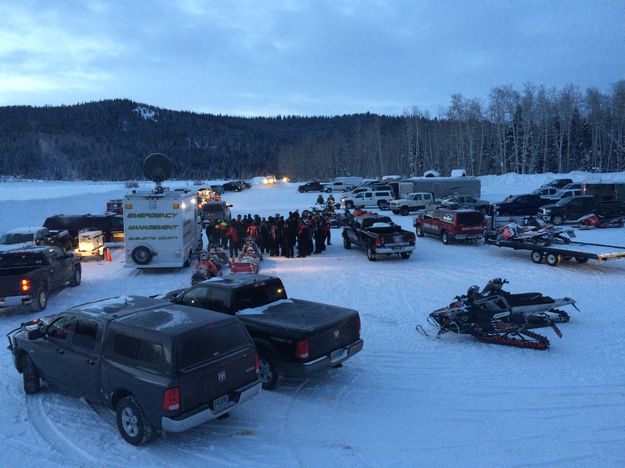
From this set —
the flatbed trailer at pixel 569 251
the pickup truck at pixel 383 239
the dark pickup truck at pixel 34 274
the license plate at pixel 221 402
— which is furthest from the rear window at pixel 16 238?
the flatbed trailer at pixel 569 251

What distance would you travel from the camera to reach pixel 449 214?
20688 millimetres

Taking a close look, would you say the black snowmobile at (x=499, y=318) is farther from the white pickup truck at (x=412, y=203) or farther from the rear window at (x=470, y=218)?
the white pickup truck at (x=412, y=203)

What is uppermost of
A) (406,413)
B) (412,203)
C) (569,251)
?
(412,203)

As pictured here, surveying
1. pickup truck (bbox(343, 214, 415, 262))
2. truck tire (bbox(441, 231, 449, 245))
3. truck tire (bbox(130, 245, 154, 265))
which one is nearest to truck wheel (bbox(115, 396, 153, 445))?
truck tire (bbox(130, 245, 154, 265))

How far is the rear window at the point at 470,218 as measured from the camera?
65.8 ft

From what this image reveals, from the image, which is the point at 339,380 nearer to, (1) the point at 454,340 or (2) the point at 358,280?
(1) the point at 454,340

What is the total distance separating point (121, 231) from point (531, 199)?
24048 millimetres

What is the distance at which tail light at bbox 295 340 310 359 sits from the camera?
677 centimetres

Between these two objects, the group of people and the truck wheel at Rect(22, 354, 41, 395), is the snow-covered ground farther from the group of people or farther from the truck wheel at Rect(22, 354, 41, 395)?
the group of people

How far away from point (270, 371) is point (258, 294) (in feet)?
4.99

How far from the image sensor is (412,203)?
33.9m

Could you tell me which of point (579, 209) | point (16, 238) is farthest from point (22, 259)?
point (579, 209)

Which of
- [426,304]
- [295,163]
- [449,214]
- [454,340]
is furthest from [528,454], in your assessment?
[295,163]

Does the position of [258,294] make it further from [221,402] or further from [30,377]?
[30,377]
